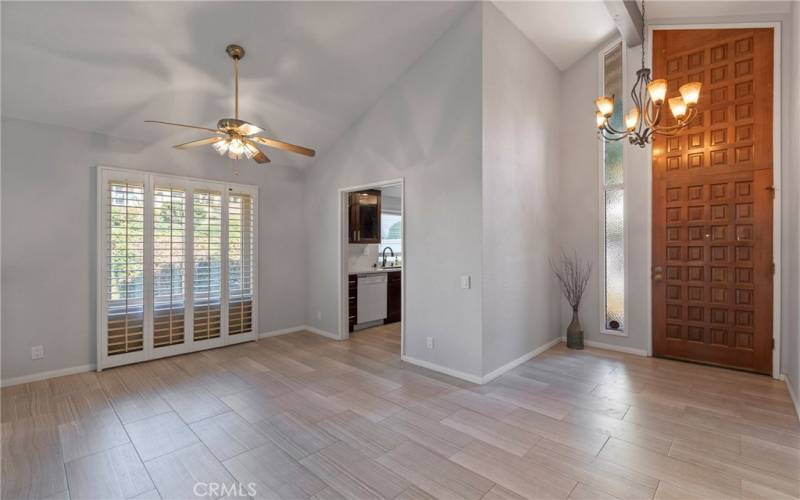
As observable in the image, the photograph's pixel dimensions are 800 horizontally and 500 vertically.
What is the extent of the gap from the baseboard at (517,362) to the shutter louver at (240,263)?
3.45m

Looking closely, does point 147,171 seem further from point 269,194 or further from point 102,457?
point 102,457

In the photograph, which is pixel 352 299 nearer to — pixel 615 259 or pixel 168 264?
pixel 168 264

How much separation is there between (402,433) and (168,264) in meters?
3.55

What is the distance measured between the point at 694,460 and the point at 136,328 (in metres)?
5.39

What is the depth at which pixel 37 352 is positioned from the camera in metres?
3.76

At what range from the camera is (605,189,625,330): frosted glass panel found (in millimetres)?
4664

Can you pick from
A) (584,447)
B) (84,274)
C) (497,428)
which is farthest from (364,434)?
(84,274)

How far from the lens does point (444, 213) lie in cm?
393

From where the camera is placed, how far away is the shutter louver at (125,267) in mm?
4090

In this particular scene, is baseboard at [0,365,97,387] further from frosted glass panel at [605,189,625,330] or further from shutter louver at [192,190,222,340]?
frosted glass panel at [605,189,625,330]

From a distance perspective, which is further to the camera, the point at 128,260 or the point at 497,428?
the point at 128,260

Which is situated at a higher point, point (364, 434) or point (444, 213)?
point (444, 213)

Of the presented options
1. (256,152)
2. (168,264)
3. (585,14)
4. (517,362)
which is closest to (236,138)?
(256,152)

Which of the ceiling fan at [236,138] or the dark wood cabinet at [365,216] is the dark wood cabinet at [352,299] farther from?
the ceiling fan at [236,138]
